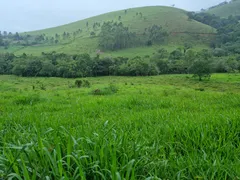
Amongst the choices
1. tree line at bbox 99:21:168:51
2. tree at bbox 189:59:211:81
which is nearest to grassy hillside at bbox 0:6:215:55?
→ tree line at bbox 99:21:168:51

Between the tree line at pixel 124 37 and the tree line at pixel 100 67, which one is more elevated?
the tree line at pixel 124 37

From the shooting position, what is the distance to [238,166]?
2.22 metres

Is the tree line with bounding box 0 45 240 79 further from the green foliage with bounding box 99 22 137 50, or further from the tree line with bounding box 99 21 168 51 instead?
the tree line with bounding box 99 21 168 51

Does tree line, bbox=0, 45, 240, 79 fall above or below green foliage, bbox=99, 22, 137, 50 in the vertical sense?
below

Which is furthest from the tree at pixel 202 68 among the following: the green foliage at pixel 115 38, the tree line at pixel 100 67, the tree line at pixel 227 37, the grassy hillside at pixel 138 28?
the green foliage at pixel 115 38

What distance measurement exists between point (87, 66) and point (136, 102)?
72171 millimetres

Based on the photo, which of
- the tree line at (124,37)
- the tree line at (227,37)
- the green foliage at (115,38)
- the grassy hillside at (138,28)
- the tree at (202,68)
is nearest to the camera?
the tree at (202,68)

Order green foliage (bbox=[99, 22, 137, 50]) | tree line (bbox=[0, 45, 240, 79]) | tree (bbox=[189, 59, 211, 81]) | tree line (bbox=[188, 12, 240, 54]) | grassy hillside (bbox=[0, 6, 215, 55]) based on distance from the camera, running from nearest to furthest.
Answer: tree (bbox=[189, 59, 211, 81])
tree line (bbox=[0, 45, 240, 79])
tree line (bbox=[188, 12, 240, 54])
green foliage (bbox=[99, 22, 137, 50])
grassy hillside (bbox=[0, 6, 215, 55])

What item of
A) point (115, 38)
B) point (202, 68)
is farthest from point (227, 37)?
point (202, 68)

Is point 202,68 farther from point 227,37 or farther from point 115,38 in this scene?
point 227,37

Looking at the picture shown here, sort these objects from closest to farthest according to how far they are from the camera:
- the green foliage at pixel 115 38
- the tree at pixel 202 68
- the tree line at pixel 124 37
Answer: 1. the tree at pixel 202 68
2. the green foliage at pixel 115 38
3. the tree line at pixel 124 37

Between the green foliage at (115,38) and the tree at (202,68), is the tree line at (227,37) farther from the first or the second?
the tree at (202,68)

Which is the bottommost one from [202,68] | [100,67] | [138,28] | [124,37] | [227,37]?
[100,67]

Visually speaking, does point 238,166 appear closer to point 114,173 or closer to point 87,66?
point 114,173
